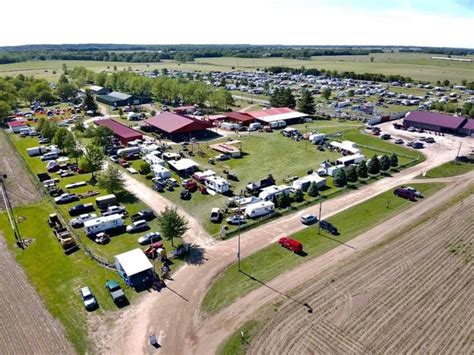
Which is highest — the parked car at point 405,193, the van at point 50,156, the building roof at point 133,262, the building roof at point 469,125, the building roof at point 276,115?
the building roof at point 469,125

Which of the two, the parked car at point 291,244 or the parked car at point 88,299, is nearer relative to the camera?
the parked car at point 88,299

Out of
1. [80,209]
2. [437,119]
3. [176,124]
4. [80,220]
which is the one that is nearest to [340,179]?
[80,220]

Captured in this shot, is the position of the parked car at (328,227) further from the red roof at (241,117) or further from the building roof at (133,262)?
the red roof at (241,117)

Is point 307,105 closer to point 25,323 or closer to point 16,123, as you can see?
point 16,123

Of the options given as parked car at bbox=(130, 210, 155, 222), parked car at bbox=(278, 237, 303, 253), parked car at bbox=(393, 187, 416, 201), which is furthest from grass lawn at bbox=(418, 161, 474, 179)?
parked car at bbox=(130, 210, 155, 222)

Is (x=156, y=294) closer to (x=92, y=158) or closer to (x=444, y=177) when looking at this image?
(x=92, y=158)

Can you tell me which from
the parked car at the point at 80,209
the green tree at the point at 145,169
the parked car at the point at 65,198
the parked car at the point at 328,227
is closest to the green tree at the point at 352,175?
the parked car at the point at 328,227

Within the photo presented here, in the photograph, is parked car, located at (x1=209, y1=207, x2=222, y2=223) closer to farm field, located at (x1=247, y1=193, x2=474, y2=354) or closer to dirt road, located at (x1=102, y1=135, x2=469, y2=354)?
dirt road, located at (x1=102, y1=135, x2=469, y2=354)
